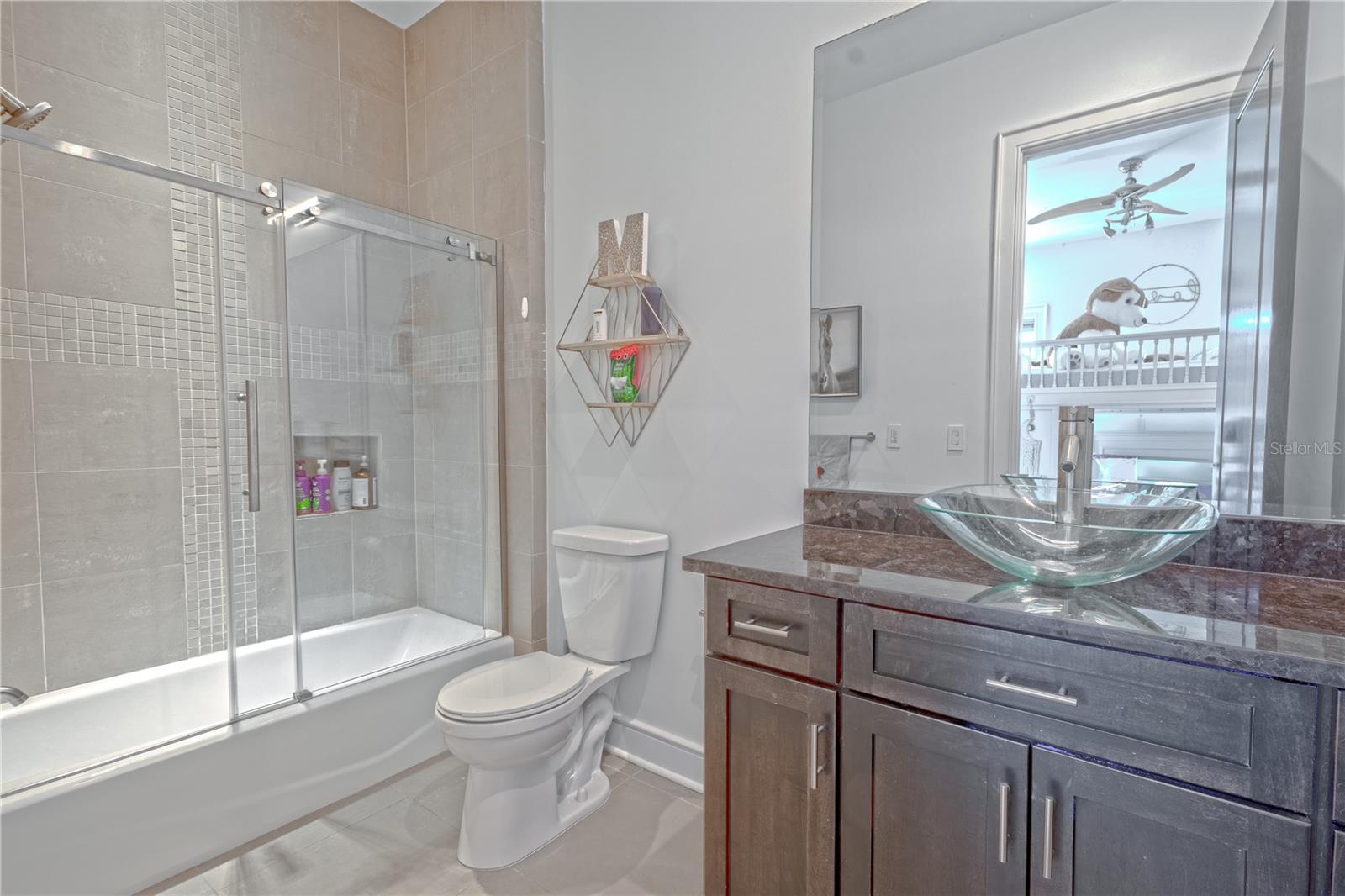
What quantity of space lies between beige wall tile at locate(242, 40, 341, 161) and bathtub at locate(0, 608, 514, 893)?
6.27 feet

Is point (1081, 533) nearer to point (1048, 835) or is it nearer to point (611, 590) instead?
point (1048, 835)

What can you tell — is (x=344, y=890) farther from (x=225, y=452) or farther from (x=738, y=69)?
(x=738, y=69)

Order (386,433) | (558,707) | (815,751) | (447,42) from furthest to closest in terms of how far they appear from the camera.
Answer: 1. (447,42)
2. (386,433)
3. (558,707)
4. (815,751)

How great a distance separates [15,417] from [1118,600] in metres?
2.78

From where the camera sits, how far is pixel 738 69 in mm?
1813

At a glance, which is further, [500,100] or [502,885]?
[500,100]

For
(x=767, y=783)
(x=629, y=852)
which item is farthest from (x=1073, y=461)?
(x=629, y=852)

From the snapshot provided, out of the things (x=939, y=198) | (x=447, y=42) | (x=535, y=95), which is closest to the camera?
(x=939, y=198)

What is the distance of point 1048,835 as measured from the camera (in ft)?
2.93

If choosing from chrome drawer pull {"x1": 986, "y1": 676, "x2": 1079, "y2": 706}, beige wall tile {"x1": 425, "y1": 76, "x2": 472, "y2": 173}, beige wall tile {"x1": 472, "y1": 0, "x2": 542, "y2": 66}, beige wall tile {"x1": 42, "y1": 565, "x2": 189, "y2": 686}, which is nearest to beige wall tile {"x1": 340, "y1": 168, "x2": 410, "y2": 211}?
beige wall tile {"x1": 425, "y1": 76, "x2": 472, "y2": 173}

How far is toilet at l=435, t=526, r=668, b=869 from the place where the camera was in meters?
1.61

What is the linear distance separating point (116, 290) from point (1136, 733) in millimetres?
2839

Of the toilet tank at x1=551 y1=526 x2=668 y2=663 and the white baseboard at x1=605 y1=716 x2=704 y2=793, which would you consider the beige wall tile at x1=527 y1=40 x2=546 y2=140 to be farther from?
the white baseboard at x1=605 y1=716 x2=704 y2=793

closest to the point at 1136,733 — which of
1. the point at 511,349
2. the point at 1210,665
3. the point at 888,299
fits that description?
the point at 1210,665
